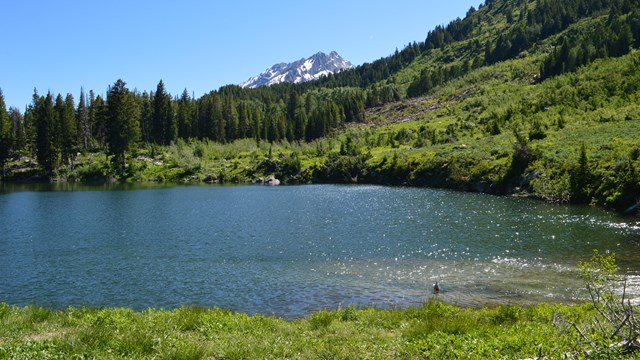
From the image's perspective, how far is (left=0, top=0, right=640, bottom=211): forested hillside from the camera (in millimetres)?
66625

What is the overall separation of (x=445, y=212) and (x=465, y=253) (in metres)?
20.4

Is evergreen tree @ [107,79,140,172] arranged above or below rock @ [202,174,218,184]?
above

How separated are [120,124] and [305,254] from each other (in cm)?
10983

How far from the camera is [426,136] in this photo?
124 meters

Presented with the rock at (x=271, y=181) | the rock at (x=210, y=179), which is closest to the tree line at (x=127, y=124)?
the rock at (x=210, y=179)

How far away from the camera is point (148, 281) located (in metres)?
28.7

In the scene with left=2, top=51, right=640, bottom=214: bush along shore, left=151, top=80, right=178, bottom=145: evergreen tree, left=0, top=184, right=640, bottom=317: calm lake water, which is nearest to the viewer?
left=0, top=184, right=640, bottom=317: calm lake water

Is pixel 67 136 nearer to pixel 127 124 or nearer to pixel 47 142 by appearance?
pixel 47 142

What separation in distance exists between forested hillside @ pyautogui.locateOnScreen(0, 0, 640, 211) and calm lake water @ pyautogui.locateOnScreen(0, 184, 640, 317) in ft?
37.3

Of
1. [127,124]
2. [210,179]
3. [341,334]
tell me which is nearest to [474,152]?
[210,179]

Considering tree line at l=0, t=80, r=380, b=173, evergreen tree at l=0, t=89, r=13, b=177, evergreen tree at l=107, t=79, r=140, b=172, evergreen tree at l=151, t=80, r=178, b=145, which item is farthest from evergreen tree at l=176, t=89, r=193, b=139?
evergreen tree at l=0, t=89, r=13, b=177

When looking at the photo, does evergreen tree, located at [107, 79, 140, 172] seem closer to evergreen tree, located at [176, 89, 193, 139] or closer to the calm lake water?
evergreen tree, located at [176, 89, 193, 139]

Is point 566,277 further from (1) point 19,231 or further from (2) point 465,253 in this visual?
(1) point 19,231

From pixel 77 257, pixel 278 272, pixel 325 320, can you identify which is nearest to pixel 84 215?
pixel 77 257
